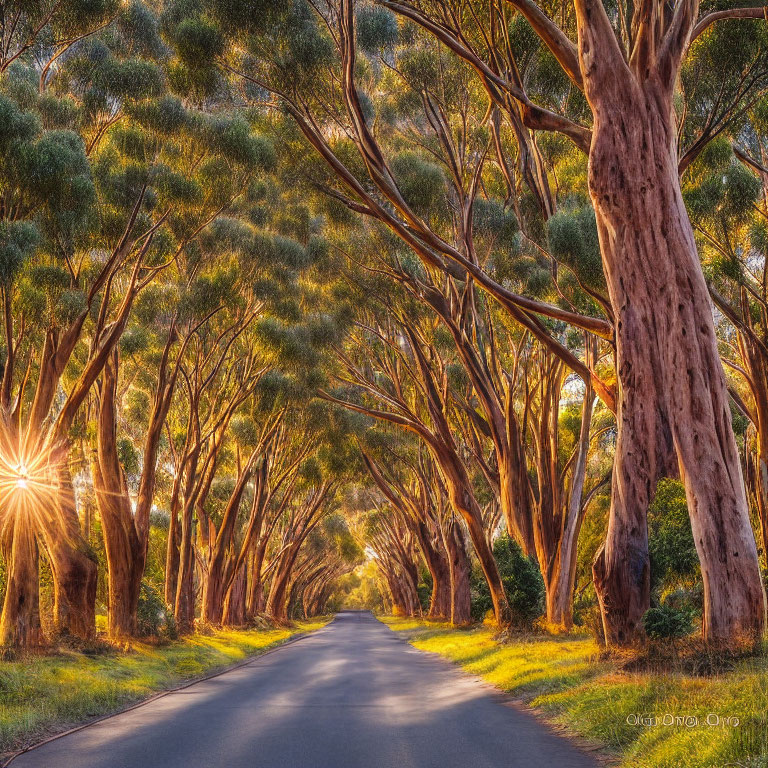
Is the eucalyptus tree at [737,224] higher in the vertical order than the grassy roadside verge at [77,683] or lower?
higher

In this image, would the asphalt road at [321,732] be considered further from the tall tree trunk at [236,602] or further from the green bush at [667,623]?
the tall tree trunk at [236,602]

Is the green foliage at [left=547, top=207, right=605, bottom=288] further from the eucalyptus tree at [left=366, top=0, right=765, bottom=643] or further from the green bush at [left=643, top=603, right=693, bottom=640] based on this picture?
the green bush at [left=643, top=603, right=693, bottom=640]

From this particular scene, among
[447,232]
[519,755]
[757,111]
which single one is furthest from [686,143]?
[519,755]

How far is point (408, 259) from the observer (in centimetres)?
2041

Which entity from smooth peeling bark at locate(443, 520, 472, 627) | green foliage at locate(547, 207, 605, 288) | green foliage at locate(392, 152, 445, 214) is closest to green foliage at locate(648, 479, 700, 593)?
green foliage at locate(547, 207, 605, 288)

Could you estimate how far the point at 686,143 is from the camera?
49.7ft

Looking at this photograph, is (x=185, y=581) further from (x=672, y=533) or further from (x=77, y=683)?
(x=672, y=533)

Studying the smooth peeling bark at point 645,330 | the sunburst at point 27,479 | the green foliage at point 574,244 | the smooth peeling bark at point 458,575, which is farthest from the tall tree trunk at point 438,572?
the smooth peeling bark at point 645,330

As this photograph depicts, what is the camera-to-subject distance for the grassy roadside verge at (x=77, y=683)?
8273mm

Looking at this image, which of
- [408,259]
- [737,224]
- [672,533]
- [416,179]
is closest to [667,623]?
[672,533]

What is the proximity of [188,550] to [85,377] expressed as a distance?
1016cm

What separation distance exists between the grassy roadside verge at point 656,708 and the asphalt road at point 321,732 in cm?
40

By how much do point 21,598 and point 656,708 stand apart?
10.7 m

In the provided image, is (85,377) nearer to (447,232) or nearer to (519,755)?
(447,232)
